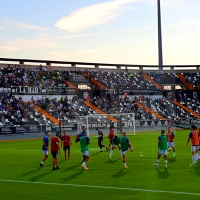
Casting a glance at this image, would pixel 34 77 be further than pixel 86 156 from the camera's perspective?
Yes

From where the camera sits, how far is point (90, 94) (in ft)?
263

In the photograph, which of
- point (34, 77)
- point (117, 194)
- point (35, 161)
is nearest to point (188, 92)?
point (34, 77)

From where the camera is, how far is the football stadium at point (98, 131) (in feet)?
73.0

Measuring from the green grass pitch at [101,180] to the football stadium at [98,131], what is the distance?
0.14 feet

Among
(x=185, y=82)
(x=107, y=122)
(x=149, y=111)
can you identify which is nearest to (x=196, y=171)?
(x=107, y=122)

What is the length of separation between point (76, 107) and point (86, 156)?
46.9 m

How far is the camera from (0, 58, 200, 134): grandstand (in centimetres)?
6844

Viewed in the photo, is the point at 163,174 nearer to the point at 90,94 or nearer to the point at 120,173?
the point at 120,173

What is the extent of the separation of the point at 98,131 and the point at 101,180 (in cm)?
1664

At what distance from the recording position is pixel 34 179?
24.8 m

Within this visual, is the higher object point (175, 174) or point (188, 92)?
point (188, 92)

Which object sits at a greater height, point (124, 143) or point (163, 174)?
point (124, 143)

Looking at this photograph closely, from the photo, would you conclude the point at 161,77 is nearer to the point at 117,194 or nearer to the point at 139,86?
the point at 139,86

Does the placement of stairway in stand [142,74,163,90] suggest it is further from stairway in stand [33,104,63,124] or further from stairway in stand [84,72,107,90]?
stairway in stand [33,104,63,124]
